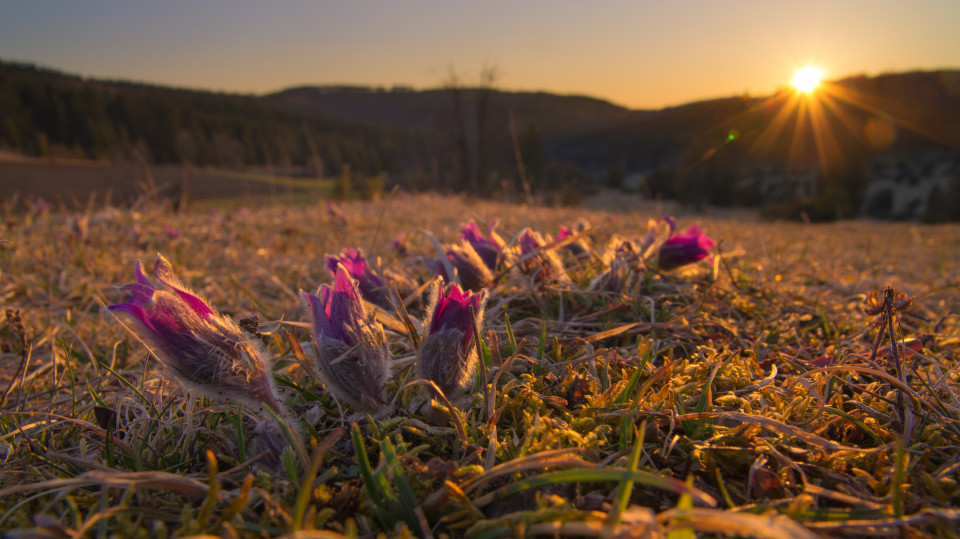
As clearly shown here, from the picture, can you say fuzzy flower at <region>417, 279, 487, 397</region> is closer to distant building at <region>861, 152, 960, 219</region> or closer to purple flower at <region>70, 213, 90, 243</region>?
purple flower at <region>70, 213, 90, 243</region>

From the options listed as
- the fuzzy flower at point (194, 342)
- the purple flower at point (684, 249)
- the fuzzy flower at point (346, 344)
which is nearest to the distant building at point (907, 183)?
the purple flower at point (684, 249)

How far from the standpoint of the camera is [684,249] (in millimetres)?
1941

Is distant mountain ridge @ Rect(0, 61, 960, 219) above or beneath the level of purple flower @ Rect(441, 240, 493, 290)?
above

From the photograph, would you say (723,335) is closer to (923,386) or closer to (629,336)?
(629,336)

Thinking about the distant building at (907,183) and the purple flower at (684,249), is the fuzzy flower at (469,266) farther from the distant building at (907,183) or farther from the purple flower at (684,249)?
the distant building at (907,183)

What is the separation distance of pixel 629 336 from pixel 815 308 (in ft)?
3.06

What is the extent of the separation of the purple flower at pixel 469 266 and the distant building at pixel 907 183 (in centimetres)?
3180

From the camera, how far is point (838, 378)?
1188 mm

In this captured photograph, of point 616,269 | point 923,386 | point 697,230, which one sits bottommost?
point 923,386

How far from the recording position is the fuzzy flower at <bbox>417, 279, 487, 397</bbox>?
1.01 meters

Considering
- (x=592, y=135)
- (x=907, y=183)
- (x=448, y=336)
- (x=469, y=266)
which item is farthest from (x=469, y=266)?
(x=592, y=135)

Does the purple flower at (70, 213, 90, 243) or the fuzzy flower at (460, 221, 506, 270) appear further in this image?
the purple flower at (70, 213, 90, 243)

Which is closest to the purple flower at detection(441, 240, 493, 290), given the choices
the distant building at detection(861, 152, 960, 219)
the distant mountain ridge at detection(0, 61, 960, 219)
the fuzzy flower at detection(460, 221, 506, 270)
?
the fuzzy flower at detection(460, 221, 506, 270)

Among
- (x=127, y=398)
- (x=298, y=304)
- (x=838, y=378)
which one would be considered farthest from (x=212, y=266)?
(x=838, y=378)
